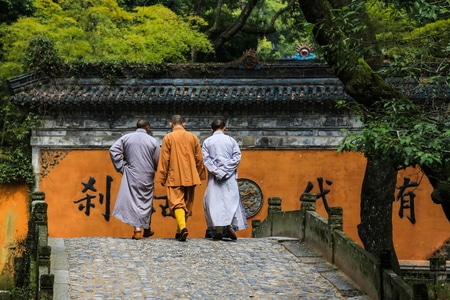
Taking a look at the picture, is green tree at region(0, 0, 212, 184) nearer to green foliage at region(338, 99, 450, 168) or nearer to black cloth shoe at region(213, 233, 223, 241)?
black cloth shoe at region(213, 233, 223, 241)

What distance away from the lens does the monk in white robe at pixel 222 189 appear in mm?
14266

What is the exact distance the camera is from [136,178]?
1429cm

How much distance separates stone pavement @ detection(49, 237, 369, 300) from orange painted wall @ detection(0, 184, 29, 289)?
7480mm

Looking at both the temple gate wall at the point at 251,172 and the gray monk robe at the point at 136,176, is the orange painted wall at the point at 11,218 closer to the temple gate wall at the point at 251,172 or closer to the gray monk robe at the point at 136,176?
the temple gate wall at the point at 251,172

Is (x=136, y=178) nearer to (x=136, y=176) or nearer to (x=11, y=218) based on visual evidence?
(x=136, y=176)

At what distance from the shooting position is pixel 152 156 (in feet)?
47.5

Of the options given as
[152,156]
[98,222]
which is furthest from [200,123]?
[152,156]

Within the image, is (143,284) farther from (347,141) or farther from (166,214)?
(166,214)

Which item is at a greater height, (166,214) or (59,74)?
(59,74)

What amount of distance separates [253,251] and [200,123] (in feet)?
29.1

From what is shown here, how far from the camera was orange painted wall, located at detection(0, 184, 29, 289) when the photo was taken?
21.1 meters

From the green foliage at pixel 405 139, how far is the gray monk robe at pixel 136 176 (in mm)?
5008

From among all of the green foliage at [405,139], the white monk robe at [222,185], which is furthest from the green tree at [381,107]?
the white monk robe at [222,185]

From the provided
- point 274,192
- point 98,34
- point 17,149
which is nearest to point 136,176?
point 274,192
